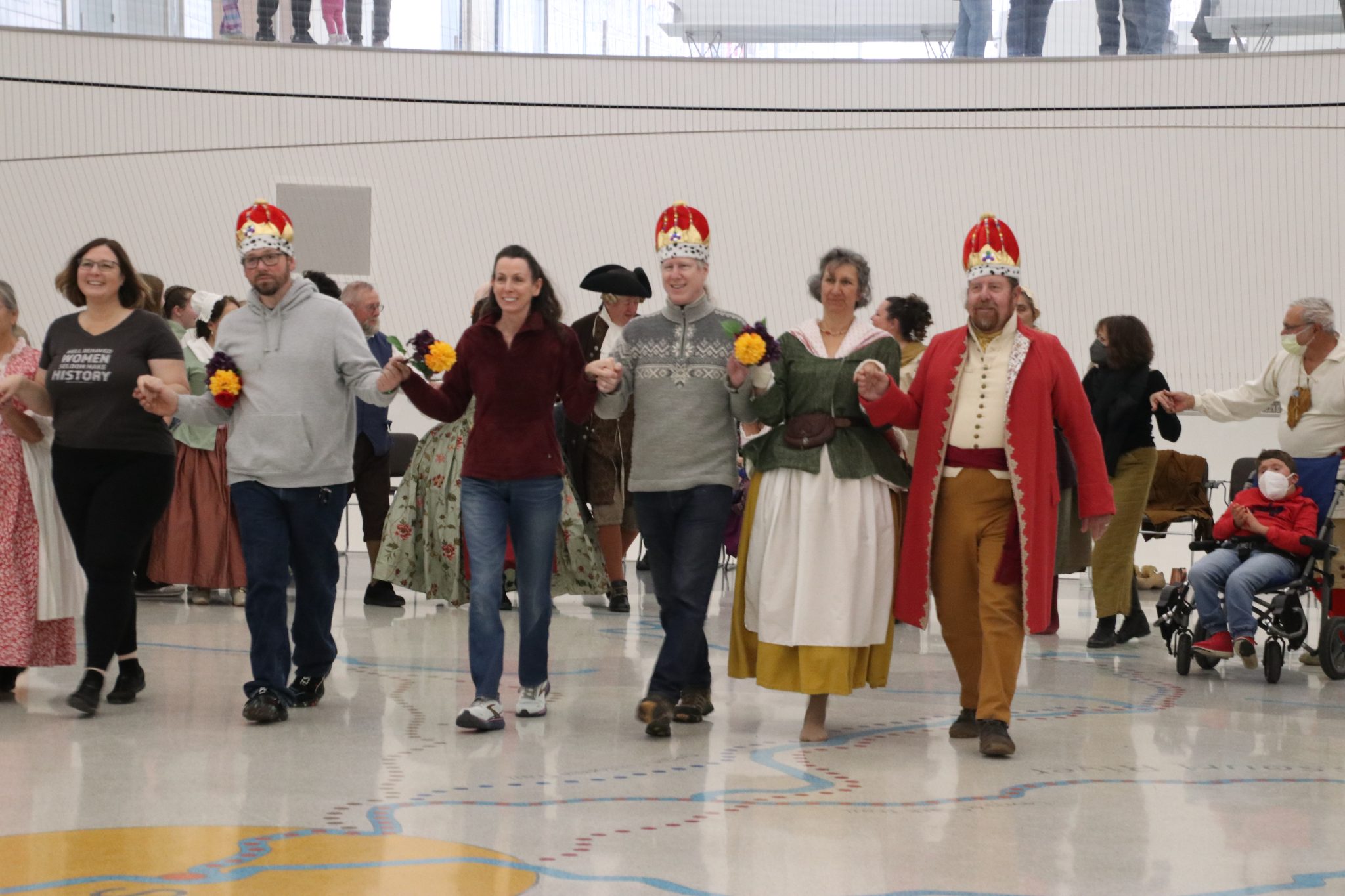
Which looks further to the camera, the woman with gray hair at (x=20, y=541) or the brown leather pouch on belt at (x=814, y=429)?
the woman with gray hair at (x=20, y=541)

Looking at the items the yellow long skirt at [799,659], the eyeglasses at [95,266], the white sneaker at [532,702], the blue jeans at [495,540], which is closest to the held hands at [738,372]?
the yellow long skirt at [799,659]

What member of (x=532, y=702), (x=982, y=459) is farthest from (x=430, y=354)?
(x=982, y=459)

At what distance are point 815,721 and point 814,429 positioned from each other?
966 millimetres

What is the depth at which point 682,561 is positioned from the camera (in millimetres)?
5316

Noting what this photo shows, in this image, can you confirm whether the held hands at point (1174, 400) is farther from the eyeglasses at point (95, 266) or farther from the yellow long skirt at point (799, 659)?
the eyeglasses at point (95, 266)

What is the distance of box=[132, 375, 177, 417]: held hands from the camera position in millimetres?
5250

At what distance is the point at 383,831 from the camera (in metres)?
3.85

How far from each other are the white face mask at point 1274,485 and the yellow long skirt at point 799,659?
2554 mm

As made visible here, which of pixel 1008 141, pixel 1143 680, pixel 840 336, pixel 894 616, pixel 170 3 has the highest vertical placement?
pixel 170 3

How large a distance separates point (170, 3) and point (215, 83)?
31.9 inches

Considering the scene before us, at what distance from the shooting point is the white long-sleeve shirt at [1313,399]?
24.6 ft

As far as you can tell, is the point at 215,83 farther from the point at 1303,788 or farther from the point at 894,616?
the point at 1303,788

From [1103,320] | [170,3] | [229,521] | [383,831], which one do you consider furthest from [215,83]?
[383,831]

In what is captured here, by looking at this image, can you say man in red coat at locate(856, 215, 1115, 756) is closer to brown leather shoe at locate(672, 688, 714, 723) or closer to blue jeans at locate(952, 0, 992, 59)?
brown leather shoe at locate(672, 688, 714, 723)
